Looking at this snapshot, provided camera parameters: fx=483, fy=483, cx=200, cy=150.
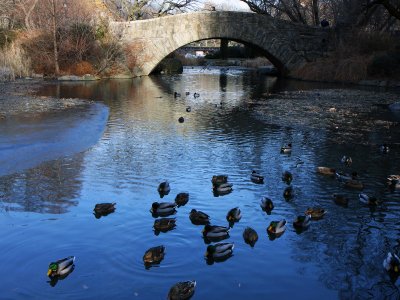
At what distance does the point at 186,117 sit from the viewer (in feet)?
53.2

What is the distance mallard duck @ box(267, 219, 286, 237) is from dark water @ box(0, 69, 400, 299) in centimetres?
15

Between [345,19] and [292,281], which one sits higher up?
[345,19]

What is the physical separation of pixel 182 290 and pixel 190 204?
9.47ft

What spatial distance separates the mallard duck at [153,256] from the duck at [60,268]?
0.88 metres

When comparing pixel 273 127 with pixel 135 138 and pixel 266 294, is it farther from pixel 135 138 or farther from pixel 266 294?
pixel 266 294

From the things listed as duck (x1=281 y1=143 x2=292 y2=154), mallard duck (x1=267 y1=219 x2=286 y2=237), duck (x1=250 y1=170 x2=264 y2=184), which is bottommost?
mallard duck (x1=267 y1=219 x2=286 y2=237)

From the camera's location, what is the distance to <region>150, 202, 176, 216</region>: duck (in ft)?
24.0

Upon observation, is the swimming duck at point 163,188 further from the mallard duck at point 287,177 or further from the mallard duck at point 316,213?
the mallard duck at point 316,213

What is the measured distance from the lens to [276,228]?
6.80 m

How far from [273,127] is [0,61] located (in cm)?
1970

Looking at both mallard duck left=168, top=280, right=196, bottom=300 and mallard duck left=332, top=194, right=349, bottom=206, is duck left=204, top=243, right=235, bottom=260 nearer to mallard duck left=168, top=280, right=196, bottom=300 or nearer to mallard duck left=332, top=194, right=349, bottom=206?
mallard duck left=168, top=280, right=196, bottom=300

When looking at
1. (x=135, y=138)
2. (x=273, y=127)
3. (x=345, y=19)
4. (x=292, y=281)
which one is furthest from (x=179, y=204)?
(x=345, y=19)

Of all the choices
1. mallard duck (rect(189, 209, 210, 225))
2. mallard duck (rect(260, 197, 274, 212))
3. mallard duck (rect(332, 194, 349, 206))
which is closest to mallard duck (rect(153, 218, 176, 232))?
mallard duck (rect(189, 209, 210, 225))

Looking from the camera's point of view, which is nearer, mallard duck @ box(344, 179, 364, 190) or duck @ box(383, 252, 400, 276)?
duck @ box(383, 252, 400, 276)
